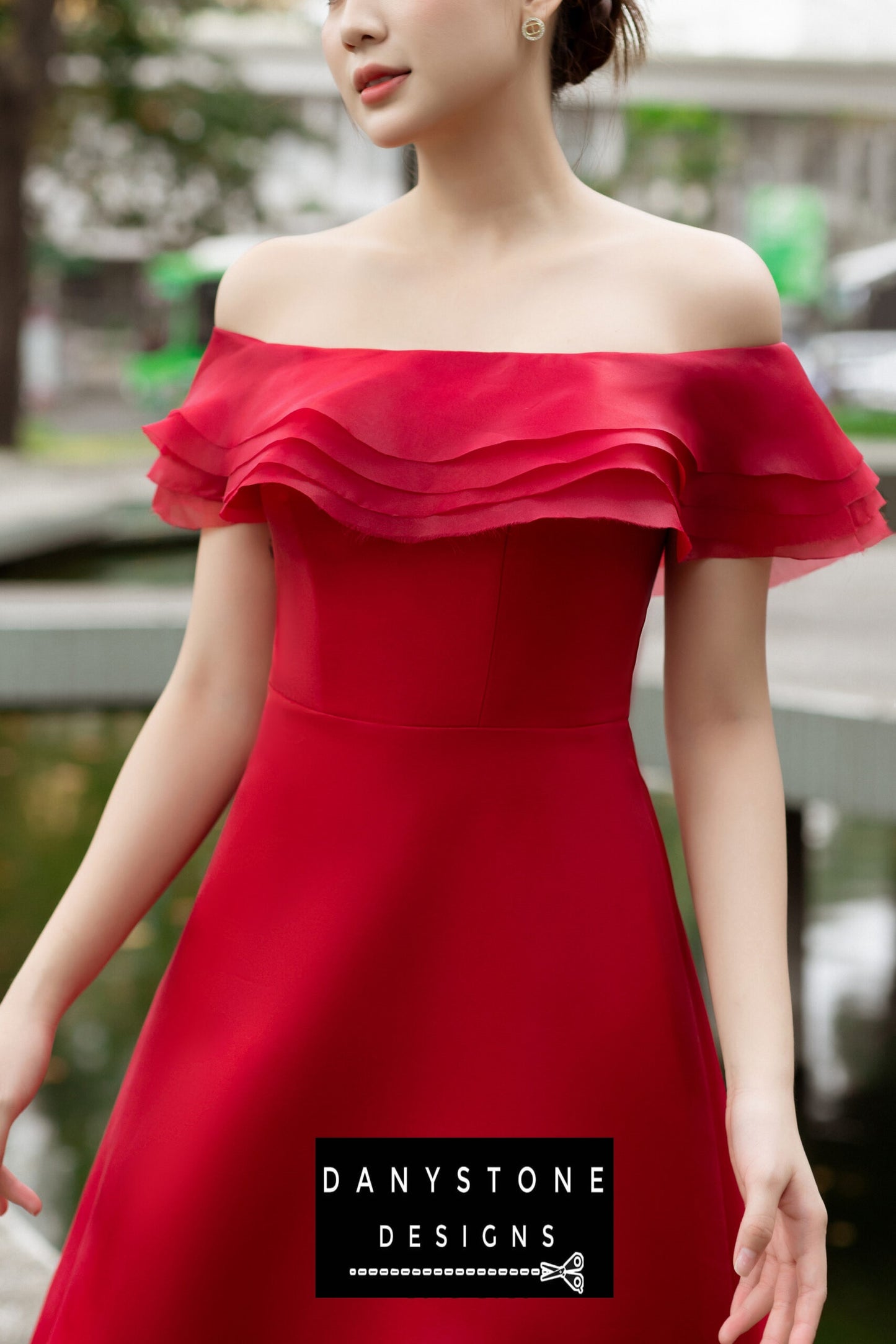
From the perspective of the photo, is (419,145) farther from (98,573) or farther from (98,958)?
(98,573)

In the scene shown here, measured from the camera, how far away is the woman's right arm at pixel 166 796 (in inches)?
47.4

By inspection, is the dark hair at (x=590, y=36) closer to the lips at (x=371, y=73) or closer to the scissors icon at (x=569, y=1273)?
the lips at (x=371, y=73)

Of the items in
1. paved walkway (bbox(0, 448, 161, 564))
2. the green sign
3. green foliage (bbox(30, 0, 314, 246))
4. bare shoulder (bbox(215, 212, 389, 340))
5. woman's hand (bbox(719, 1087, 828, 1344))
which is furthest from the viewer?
the green sign

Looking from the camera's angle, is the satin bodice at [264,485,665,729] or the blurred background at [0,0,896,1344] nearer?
the satin bodice at [264,485,665,729]

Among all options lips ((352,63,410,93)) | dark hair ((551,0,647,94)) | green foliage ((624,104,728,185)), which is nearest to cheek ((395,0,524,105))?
lips ((352,63,410,93))

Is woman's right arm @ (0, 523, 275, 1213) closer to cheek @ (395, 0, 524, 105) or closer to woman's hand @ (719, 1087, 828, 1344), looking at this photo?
cheek @ (395, 0, 524, 105)

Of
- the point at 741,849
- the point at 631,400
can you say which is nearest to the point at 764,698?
the point at 741,849

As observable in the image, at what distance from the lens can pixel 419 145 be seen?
1274 mm

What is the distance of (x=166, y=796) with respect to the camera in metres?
1.25

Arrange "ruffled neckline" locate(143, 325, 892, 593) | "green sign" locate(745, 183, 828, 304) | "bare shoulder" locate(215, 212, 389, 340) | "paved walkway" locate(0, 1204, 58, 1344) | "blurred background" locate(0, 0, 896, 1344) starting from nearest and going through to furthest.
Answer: "ruffled neckline" locate(143, 325, 892, 593), "bare shoulder" locate(215, 212, 389, 340), "paved walkway" locate(0, 1204, 58, 1344), "blurred background" locate(0, 0, 896, 1344), "green sign" locate(745, 183, 828, 304)

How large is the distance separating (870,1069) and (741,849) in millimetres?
3495

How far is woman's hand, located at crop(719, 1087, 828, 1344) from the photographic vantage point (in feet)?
3.46

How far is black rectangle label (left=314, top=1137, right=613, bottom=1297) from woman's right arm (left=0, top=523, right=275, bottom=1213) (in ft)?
0.75

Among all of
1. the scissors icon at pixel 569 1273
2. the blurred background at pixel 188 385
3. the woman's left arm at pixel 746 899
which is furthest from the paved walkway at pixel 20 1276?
the woman's left arm at pixel 746 899
